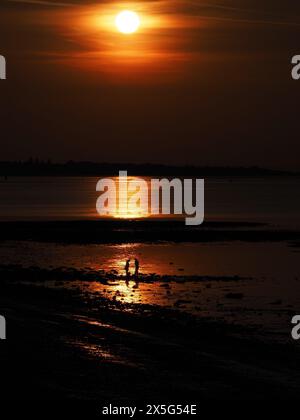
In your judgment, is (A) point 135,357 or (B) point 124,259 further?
(B) point 124,259

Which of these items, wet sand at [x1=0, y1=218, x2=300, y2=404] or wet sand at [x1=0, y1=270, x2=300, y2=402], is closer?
wet sand at [x1=0, y1=270, x2=300, y2=402]

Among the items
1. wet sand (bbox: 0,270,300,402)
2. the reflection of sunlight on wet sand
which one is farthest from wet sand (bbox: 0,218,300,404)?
the reflection of sunlight on wet sand

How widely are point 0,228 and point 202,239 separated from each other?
17910mm

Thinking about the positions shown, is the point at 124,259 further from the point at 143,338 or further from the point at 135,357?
the point at 135,357

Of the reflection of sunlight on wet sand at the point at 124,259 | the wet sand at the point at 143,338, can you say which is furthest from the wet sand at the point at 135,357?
the reflection of sunlight on wet sand at the point at 124,259

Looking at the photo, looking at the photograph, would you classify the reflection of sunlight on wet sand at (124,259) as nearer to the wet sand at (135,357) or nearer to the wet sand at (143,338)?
the wet sand at (143,338)

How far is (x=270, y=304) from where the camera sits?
104 feet

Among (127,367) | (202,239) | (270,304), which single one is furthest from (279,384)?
(202,239)

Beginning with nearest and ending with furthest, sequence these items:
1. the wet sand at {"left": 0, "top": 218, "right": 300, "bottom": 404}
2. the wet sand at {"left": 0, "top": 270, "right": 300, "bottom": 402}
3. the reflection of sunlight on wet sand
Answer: the wet sand at {"left": 0, "top": 270, "right": 300, "bottom": 402}
the wet sand at {"left": 0, "top": 218, "right": 300, "bottom": 404}
the reflection of sunlight on wet sand

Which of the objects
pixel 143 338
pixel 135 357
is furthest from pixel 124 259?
pixel 135 357

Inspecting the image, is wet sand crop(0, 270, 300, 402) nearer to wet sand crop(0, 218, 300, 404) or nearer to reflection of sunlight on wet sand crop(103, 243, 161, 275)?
wet sand crop(0, 218, 300, 404)

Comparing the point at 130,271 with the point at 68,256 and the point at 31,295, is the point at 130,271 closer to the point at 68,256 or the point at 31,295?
the point at 68,256

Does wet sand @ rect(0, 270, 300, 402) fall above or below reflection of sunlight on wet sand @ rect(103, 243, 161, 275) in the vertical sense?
below
